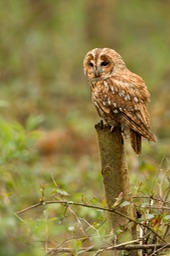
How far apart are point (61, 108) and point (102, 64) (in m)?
7.43

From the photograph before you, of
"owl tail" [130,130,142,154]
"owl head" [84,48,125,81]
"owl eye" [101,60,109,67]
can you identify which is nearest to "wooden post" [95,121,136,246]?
"owl tail" [130,130,142,154]

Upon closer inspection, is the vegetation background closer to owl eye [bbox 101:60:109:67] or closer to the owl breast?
the owl breast

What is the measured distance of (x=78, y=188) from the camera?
25.1ft

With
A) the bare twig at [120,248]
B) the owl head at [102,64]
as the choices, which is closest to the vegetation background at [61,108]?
the bare twig at [120,248]

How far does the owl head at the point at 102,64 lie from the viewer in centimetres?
531

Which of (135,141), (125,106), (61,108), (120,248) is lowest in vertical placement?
(120,248)

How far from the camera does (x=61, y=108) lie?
1280cm

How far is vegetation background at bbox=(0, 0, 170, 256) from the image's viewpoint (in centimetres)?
452

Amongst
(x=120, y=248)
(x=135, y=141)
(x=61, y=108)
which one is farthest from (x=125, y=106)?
(x=61, y=108)

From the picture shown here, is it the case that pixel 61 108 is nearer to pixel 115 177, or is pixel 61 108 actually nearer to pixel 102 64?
pixel 102 64

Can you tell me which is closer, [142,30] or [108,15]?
[108,15]

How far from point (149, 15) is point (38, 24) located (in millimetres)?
4583

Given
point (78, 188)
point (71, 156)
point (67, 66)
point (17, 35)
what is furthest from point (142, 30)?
point (78, 188)

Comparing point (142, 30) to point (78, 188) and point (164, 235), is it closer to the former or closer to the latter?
point (78, 188)
